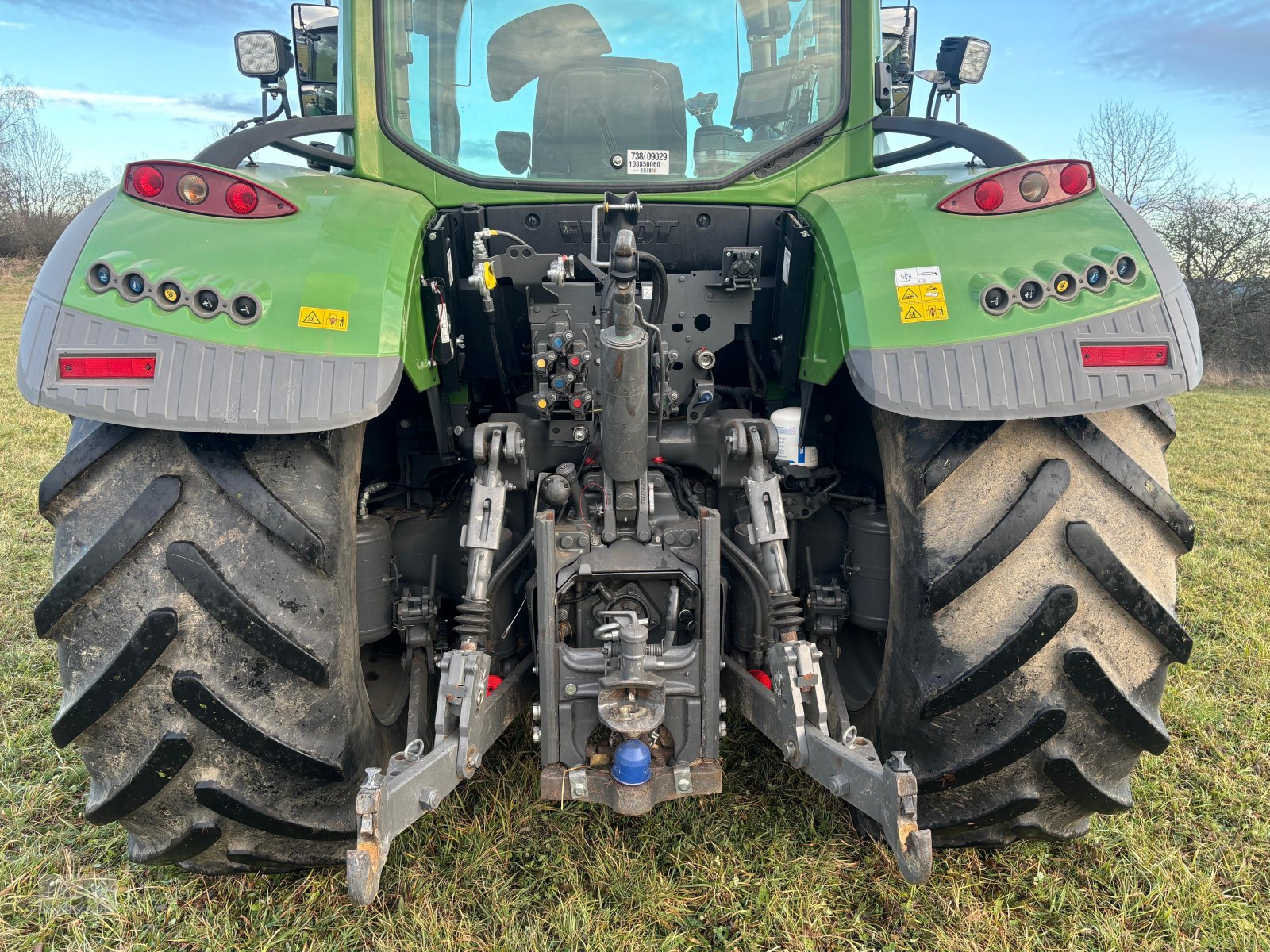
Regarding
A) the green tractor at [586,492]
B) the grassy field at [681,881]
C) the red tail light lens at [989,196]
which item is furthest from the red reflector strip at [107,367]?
the red tail light lens at [989,196]

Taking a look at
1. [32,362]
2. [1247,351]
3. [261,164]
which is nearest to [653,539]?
[32,362]

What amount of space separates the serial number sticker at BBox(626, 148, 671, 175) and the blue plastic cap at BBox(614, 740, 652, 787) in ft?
5.57

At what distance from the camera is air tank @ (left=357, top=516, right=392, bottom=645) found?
7.40ft

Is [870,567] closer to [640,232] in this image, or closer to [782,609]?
[782,609]

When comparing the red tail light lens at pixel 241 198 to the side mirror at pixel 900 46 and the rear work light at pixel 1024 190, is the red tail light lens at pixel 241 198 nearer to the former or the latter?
the rear work light at pixel 1024 190

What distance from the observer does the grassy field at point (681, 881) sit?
211cm

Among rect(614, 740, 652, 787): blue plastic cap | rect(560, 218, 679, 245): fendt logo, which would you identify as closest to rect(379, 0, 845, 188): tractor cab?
rect(560, 218, 679, 245): fendt logo

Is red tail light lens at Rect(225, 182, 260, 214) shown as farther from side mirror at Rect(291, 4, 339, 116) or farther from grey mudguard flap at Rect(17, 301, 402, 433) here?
side mirror at Rect(291, 4, 339, 116)

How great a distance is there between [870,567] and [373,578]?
136 cm

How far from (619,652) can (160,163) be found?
61.5 inches

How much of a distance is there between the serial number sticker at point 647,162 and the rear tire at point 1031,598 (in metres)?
1.16

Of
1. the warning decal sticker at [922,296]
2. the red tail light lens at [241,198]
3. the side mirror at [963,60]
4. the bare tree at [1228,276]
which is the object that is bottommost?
the bare tree at [1228,276]

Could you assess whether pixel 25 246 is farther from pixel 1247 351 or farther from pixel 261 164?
pixel 1247 351

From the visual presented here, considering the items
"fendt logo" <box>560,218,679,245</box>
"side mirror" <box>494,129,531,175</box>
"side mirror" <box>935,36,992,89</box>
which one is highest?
"side mirror" <box>935,36,992,89</box>
